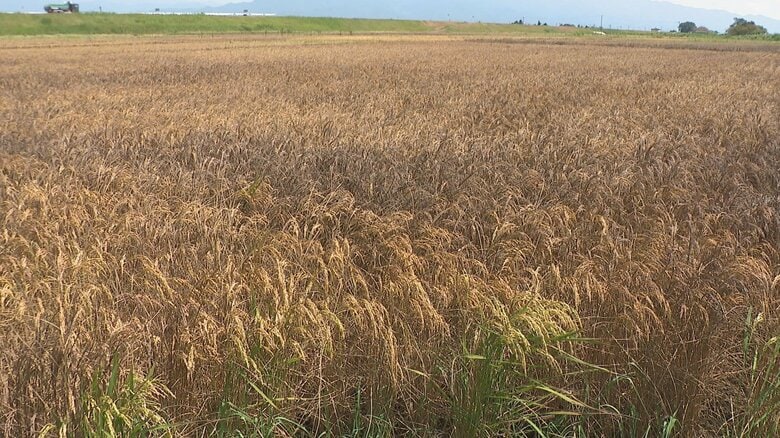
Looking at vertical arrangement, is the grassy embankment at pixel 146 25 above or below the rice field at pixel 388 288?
above

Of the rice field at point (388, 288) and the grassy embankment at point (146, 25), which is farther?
the grassy embankment at point (146, 25)

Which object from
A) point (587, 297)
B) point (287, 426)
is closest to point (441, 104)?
point (587, 297)

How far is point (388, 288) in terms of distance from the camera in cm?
364

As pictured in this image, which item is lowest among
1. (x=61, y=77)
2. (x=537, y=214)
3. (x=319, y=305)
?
(x=319, y=305)

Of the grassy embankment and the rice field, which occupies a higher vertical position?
the grassy embankment

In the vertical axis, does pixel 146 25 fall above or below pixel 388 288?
above

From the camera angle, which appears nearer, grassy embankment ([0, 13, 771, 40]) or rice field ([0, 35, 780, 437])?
rice field ([0, 35, 780, 437])

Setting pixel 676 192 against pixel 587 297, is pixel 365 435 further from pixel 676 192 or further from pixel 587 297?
pixel 676 192

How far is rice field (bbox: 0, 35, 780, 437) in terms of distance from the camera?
2.87 m

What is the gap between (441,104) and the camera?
12938 millimetres

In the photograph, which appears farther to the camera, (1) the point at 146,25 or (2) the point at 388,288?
(1) the point at 146,25

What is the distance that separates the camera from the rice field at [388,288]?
287 centimetres

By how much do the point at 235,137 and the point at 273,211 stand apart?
3466 millimetres

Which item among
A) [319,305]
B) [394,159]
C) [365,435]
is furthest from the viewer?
[394,159]
